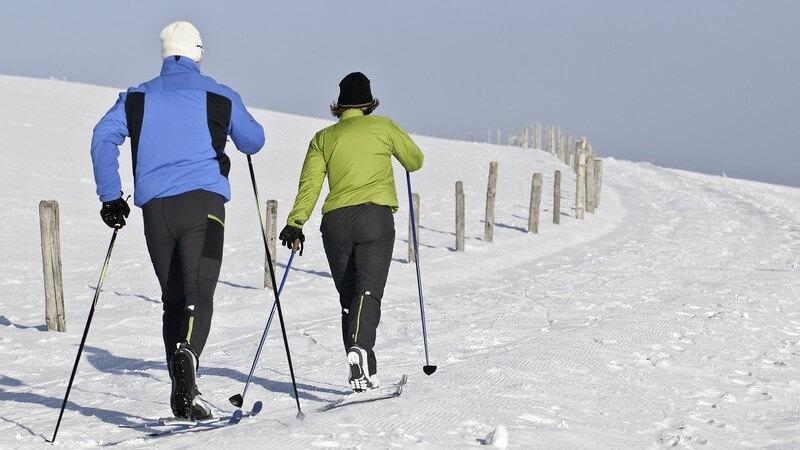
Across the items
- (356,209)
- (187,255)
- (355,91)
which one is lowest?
(187,255)

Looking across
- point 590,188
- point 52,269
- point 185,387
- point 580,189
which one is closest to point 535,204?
point 580,189

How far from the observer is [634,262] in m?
14.9

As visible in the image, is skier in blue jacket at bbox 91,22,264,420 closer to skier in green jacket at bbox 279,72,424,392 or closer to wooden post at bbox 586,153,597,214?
skier in green jacket at bbox 279,72,424,392

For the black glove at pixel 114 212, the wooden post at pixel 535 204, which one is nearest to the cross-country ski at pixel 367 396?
the black glove at pixel 114 212

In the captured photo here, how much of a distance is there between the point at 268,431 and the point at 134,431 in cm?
74

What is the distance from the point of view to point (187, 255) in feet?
15.9

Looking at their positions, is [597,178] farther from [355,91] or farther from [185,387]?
[185,387]

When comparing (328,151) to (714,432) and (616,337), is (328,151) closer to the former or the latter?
(714,432)

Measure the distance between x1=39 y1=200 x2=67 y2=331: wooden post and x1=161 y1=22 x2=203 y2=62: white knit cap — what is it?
468cm

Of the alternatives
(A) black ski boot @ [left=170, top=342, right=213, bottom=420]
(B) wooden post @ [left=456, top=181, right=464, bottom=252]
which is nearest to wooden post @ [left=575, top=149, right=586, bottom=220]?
(B) wooden post @ [left=456, top=181, right=464, bottom=252]

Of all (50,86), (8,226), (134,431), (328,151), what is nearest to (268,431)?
(134,431)

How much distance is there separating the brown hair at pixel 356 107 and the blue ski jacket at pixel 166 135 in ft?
3.40

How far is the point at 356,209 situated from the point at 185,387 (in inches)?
59.8

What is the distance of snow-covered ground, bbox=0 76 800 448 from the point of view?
200 inches
